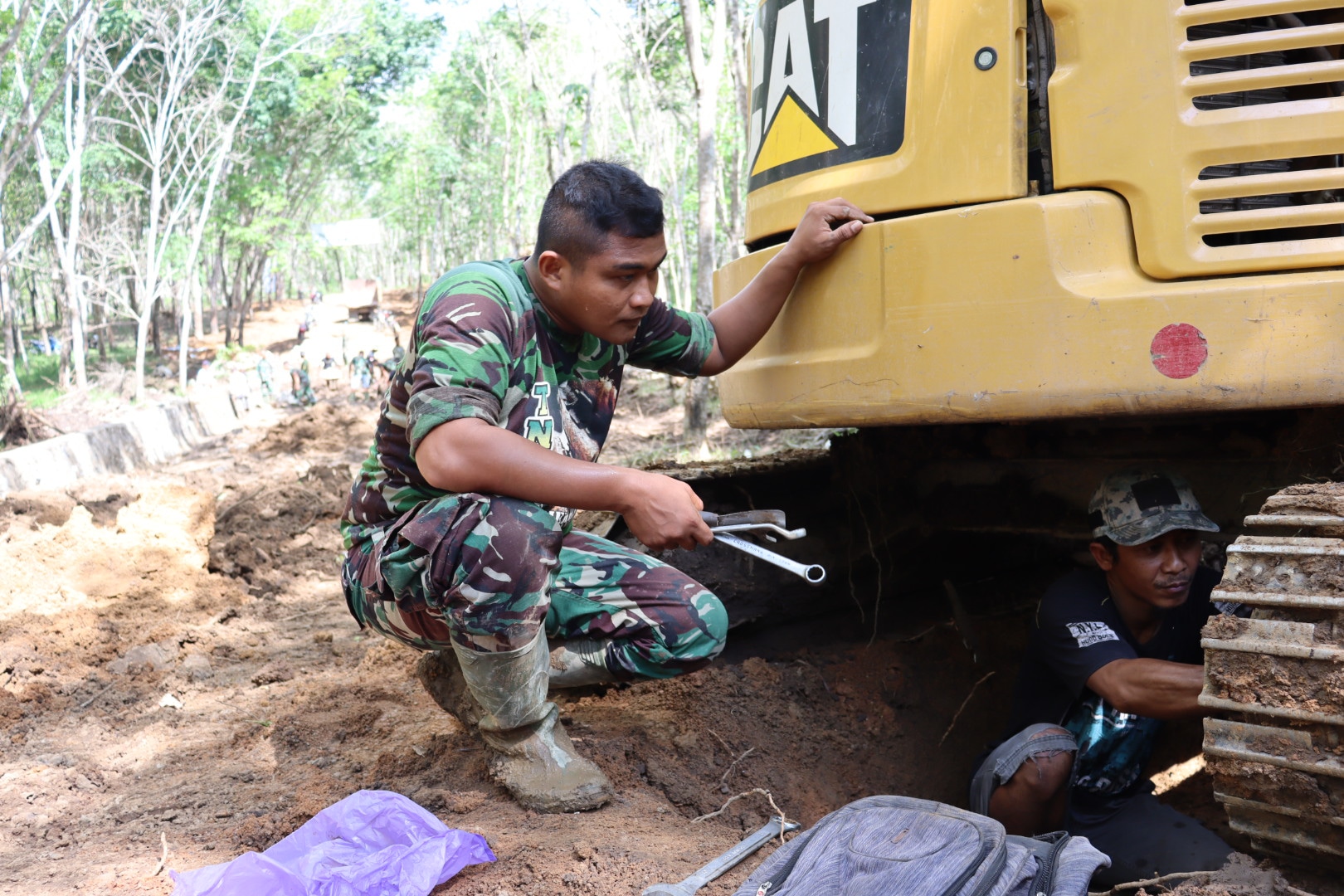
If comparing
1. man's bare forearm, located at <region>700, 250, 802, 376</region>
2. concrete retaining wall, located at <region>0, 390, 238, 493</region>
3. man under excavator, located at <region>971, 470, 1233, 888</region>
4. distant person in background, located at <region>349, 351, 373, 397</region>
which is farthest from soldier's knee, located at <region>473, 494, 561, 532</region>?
distant person in background, located at <region>349, 351, 373, 397</region>

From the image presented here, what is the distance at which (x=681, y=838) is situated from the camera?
2.28 m

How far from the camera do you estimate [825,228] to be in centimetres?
245

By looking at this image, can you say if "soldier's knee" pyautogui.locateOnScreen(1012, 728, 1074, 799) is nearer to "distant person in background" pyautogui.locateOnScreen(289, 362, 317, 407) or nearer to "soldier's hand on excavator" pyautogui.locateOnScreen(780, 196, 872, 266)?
"soldier's hand on excavator" pyautogui.locateOnScreen(780, 196, 872, 266)

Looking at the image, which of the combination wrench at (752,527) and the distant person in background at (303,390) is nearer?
the combination wrench at (752,527)

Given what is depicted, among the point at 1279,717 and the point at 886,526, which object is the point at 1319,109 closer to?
the point at 1279,717

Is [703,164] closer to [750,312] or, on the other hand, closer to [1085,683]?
[750,312]

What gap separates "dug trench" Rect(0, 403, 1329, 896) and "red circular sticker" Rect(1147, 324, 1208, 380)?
2.90 ft

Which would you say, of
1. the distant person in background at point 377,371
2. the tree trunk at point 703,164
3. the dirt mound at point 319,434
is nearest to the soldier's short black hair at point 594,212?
the tree trunk at point 703,164

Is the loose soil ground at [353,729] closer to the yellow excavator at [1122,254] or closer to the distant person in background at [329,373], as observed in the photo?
the yellow excavator at [1122,254]

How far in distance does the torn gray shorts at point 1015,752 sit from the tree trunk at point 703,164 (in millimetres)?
6432

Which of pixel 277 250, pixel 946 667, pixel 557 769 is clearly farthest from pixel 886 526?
pixel 277 250

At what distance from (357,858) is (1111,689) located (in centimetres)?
151

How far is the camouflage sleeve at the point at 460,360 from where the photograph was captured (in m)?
2.18

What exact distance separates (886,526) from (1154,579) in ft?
4.83
